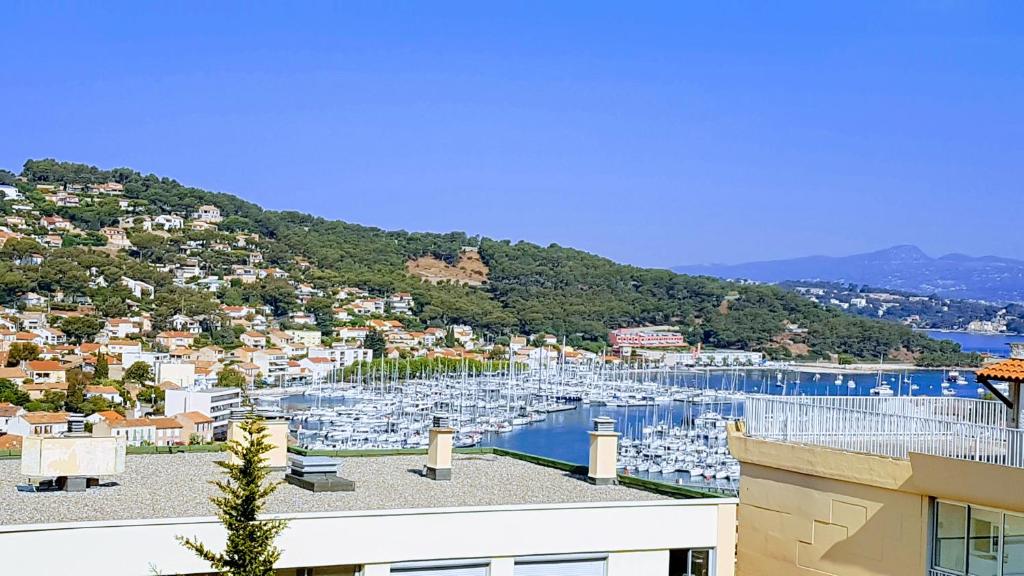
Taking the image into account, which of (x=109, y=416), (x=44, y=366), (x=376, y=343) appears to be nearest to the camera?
(x=109, y=416)

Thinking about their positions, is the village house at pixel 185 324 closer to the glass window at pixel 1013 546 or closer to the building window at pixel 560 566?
the building window at pixel 560 566

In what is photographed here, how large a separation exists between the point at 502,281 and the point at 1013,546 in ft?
549

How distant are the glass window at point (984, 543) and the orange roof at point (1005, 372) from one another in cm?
106

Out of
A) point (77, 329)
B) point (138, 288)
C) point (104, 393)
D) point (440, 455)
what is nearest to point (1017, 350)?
point (440, 455)

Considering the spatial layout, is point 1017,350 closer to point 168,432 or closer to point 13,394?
point 168,432

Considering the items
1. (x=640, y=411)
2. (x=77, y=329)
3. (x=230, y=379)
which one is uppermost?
(x=77, y=329)

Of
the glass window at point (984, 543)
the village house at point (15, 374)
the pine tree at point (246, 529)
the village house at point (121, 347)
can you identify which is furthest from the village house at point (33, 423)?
the glass window at point (984, 543)

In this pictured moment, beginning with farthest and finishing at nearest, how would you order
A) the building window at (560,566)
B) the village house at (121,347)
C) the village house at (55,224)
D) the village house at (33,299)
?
the village house at (55,224) → the village house at (33,299) → the village house at (121,347) → the building window at (560,566)

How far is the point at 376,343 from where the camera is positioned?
13300 cm

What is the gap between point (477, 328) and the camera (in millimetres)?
153250

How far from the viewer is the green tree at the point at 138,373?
95.9 m

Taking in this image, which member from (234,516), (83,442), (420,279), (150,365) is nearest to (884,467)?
(234,516)

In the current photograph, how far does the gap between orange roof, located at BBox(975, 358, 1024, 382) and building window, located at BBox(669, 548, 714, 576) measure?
2.82 m

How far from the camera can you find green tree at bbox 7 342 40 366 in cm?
Result: 9350
